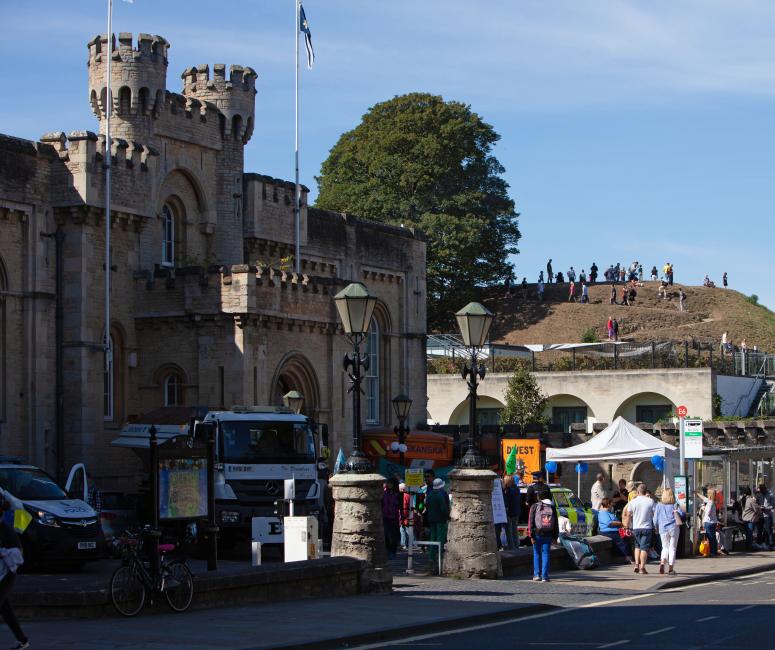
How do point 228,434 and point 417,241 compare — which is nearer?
point 228,434

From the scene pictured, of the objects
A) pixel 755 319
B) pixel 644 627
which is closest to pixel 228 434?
pixel 644 627

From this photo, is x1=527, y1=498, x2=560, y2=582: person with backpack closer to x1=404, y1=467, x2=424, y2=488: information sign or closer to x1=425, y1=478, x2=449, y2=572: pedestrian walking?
x1=425, y1=478, x2=449, y2=572: pedestrian walking

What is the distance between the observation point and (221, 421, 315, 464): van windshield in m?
28.0

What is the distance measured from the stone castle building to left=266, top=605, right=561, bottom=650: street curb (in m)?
16.5

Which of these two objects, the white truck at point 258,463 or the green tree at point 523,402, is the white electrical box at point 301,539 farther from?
the green tree at point 523,402

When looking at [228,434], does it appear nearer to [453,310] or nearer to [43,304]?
→ [43,304]

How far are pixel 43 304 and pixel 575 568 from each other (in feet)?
46.8

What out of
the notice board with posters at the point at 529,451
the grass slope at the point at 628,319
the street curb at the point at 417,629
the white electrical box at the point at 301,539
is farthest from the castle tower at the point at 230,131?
the grass slope at the point at 628,319

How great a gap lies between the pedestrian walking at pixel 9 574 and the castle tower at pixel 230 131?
2493 cm

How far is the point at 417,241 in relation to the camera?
49094mm

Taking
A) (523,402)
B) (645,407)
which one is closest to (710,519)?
(523,402)

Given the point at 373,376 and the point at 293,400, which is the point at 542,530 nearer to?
the point at 293,400

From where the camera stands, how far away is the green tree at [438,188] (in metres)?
72.3

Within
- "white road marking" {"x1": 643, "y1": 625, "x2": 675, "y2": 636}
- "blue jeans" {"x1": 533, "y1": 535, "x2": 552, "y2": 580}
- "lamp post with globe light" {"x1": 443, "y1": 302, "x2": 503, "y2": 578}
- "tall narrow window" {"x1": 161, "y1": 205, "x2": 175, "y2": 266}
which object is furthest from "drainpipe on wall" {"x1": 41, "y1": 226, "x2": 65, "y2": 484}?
"white road marking" {"x1": 643, "y1": 625, "x2": 675, "y2": 636}
